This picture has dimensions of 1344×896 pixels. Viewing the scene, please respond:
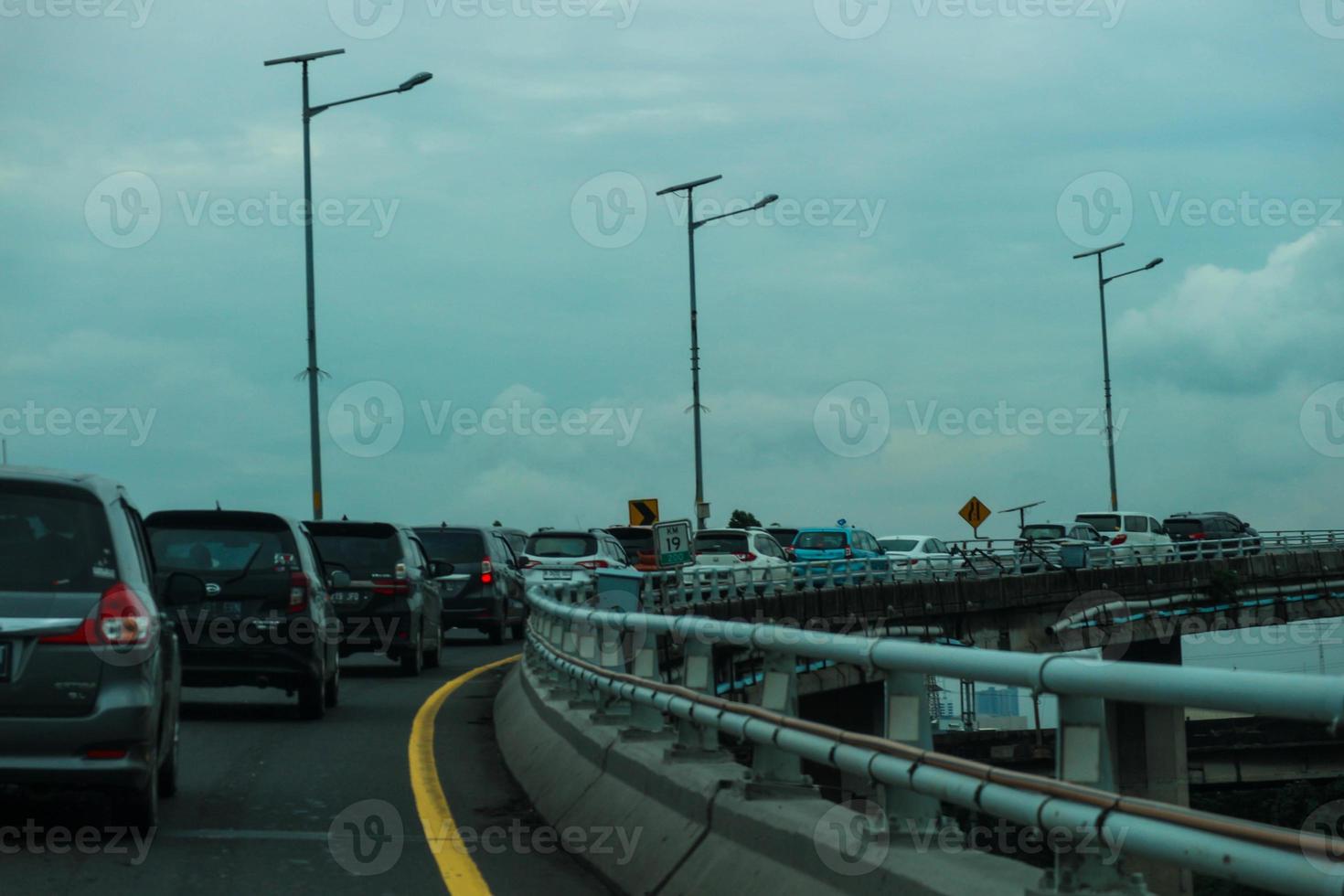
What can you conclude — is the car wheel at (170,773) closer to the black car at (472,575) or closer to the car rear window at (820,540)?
the black car at (472,575)

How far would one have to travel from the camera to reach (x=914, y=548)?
181 feet

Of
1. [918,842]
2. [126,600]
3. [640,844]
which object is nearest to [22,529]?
[126,600]

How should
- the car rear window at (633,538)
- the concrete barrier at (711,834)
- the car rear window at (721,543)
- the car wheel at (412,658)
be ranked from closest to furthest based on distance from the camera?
1. the concrete barrier at (711,834)
2. the car wheel at (412,658)
3. the car rear window at (721,543)
4. the car rear window at (633,538)

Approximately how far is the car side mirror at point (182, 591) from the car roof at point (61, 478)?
2.72 ft

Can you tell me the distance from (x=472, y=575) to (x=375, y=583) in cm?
789

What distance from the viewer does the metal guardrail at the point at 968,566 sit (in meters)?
34.2

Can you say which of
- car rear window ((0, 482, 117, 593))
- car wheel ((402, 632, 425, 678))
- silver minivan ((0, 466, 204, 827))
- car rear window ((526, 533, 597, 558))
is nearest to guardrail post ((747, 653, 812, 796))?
silver minivan ((0, 466, 204, 827))

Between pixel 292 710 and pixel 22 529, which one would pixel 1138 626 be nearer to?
pixel 292 710

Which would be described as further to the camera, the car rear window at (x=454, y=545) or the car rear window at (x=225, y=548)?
the car rear window at (x=454, y=545)

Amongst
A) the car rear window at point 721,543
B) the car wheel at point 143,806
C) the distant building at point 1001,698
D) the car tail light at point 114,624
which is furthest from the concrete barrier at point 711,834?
the car rear window at point 721,543

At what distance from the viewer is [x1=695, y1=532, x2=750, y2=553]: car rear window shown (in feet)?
133

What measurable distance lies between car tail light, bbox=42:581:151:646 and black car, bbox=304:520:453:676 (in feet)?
41.9

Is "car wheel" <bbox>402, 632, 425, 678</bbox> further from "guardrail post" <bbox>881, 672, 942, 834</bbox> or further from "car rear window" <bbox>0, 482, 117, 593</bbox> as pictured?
"guardrail post" <bbox>881, 672, 942, 834</bbox>

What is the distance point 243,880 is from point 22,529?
2029 mm
